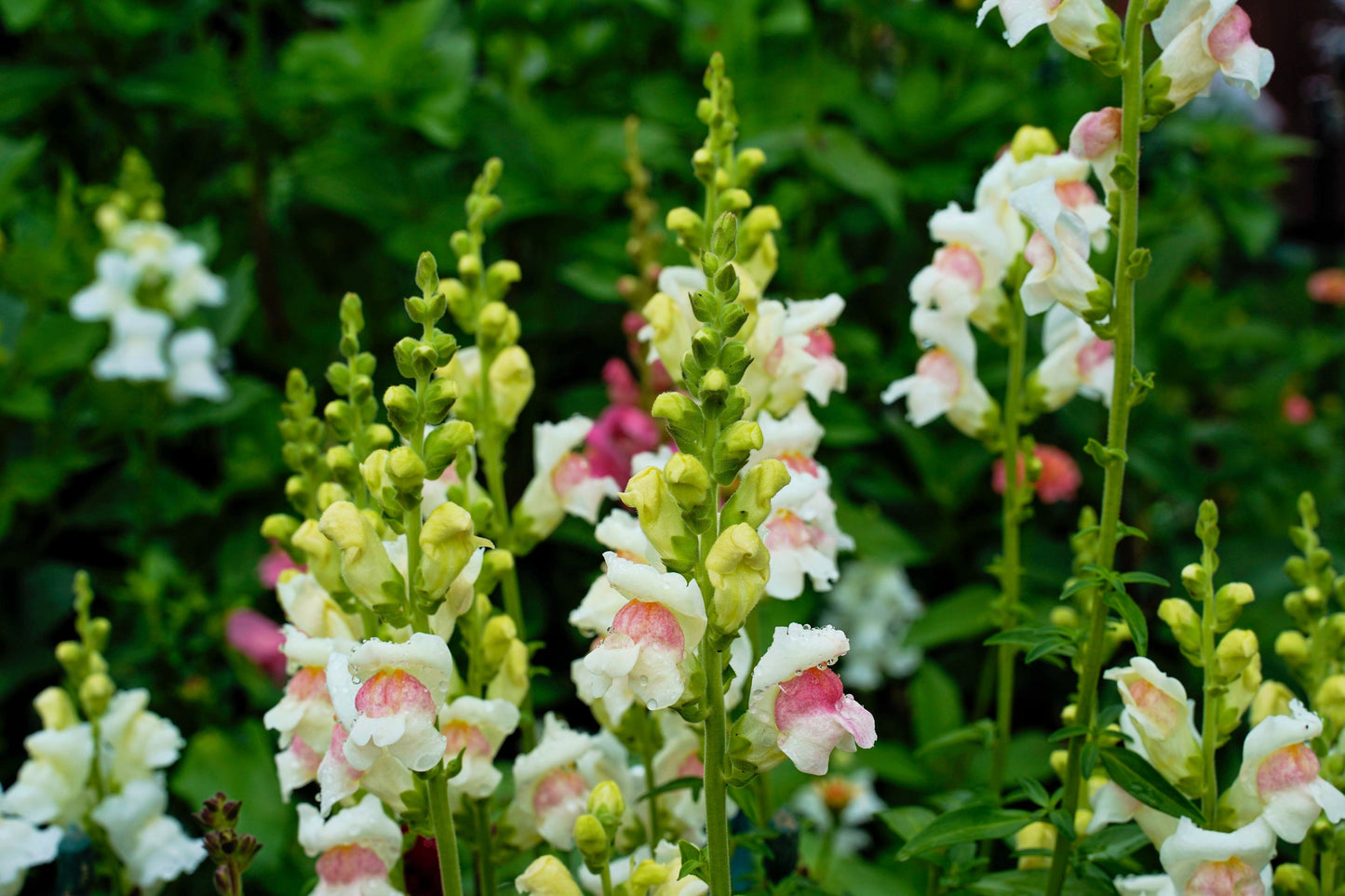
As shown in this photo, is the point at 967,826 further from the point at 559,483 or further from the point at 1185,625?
the point at 559,483

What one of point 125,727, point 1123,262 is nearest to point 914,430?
point 1123,262

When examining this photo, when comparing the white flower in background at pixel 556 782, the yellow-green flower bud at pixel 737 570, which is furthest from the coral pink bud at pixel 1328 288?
the yellow-green flower bud at pixel 737 570

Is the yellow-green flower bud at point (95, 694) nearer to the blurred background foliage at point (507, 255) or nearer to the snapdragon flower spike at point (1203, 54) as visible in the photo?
the blurred background foliage at point (507, 255)

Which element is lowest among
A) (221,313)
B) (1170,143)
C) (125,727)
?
(125,727)

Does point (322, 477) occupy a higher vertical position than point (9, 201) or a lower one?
lower

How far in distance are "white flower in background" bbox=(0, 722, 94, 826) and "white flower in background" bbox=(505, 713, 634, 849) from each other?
0.36m

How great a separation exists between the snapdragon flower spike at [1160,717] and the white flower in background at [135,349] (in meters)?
1.36

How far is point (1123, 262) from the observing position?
758 millimetres

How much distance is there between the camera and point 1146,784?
2.42ft

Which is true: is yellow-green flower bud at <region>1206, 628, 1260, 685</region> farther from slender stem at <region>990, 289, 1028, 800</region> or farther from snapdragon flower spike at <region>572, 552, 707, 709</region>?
snapdragon flower spike at <region>572, 552, 707, 709</region>

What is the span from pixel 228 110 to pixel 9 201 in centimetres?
34

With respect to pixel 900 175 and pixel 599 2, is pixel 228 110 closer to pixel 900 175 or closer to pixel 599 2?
pixel 599 2

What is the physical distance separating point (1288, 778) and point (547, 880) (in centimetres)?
43

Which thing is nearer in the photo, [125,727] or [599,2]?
[125,727]
